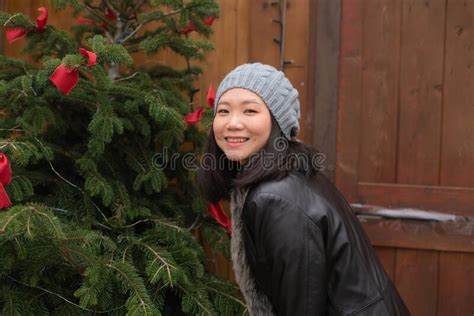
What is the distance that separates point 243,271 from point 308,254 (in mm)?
334

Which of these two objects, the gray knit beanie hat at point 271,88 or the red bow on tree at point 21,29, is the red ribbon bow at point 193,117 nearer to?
the red bow on tree at point 21,29

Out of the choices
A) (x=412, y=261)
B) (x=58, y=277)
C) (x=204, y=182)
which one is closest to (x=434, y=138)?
(x=412, y=261)

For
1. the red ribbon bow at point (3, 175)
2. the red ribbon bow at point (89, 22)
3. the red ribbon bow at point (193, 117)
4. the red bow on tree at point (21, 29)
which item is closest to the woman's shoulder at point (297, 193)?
the red ribbon bow at point (3, 175)

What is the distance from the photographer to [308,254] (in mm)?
1472

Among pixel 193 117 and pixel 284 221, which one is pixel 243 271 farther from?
pixel 193 117

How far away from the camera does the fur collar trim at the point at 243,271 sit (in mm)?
1716

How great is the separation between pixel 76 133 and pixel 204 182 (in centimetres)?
99

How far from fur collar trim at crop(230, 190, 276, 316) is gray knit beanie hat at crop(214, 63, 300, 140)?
263mm

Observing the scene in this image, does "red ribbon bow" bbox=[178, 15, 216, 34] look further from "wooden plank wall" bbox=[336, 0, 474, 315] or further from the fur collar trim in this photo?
the fur collar trim

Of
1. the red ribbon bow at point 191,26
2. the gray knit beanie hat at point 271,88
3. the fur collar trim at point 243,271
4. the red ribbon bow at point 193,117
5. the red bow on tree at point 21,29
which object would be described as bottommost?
the fur collar trim at point 243,271

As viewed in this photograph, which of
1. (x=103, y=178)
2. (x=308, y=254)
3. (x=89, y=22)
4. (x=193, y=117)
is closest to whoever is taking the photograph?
(x=308, y=254)

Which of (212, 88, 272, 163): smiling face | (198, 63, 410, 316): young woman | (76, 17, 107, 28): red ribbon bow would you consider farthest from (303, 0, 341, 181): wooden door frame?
(212, 88, 272, 163): smiling face

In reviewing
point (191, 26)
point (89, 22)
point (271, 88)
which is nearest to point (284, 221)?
point (271, 88)

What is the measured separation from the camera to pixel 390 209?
9.66ft
